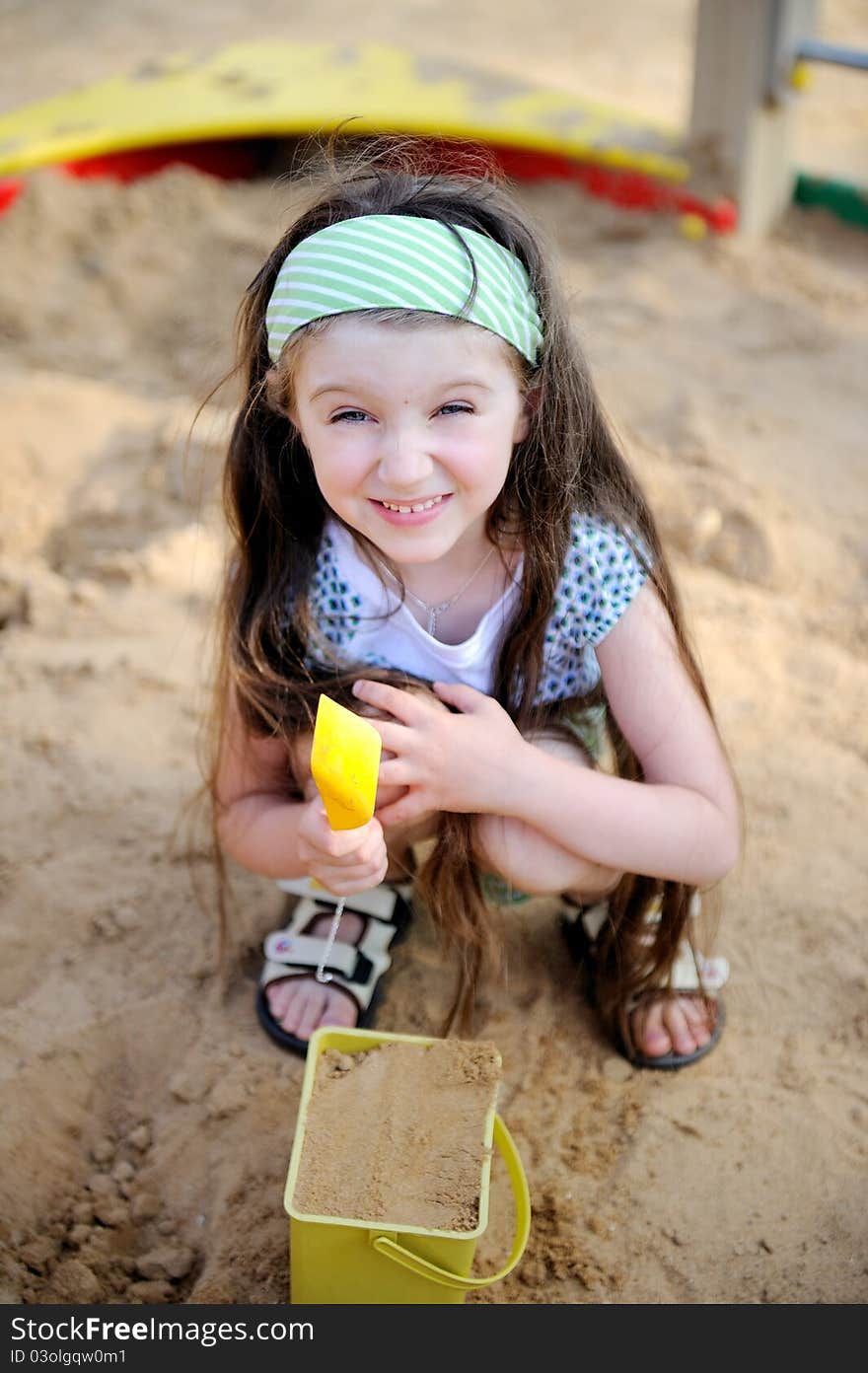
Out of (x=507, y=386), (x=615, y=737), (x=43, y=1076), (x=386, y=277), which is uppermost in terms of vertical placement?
(x=386, y=277)

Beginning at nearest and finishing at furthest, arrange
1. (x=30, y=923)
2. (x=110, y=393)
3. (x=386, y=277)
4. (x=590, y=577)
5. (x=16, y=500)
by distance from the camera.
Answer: (x=386, y=277), (x=590, y=577), (x=30, y=923), (x=16, y=500), (x=110, y=393)

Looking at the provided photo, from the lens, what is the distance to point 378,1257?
1.16 meters

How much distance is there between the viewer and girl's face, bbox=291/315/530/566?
119 cm

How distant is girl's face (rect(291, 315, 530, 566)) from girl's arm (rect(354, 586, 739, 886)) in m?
0.18

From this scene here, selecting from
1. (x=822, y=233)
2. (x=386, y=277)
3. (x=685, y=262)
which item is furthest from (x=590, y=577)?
(x=822, y=233)

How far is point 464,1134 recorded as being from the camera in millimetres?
1237

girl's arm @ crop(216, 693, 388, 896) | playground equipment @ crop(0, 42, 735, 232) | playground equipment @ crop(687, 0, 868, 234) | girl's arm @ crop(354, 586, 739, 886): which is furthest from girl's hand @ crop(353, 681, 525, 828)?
playground equipment @ crop(687, 0, 868, 234)

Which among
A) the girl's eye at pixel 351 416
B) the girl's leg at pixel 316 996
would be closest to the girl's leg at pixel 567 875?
the girl's leg at pixel 316 996

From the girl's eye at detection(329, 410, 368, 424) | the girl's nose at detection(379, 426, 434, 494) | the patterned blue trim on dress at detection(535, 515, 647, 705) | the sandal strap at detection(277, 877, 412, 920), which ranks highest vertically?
the girl's eye at detection(329, 410, 368, 424)

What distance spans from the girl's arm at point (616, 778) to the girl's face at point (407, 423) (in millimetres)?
178

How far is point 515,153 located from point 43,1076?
270 cm

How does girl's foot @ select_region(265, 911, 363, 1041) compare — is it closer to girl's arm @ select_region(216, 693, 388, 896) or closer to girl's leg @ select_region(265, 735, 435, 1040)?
girl's leg @ select_region(265, 735, 435, 1040)

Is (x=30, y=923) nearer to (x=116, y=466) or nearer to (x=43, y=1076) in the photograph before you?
(x=43, y=1076)

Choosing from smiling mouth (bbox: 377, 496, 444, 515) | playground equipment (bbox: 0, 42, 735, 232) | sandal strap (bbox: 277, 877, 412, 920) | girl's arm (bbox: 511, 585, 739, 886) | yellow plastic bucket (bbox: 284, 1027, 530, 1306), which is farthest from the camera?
playground equipment (bbox: 0, 42, 735, 232)
